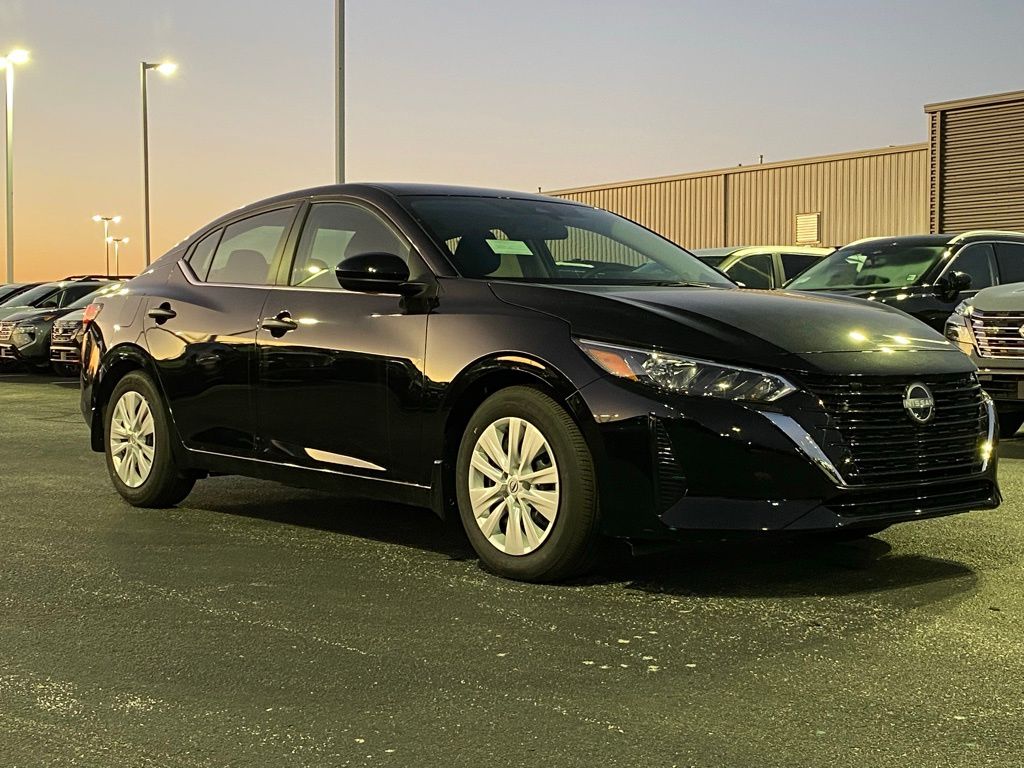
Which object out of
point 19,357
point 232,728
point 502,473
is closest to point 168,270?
point 502,473

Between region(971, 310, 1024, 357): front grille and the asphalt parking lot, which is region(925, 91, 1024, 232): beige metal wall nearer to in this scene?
region(971, 310, 1024, 357): front grille

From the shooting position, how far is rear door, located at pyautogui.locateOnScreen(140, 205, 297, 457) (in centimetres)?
712

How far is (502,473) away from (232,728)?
210cm

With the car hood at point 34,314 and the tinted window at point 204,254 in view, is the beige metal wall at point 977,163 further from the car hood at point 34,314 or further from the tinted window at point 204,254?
the tinted window at point 204,254

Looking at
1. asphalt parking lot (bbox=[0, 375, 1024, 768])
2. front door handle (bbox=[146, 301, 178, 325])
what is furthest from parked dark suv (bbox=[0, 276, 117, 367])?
asphalt parking lot (bbox=[0, 375, 1024, 768])

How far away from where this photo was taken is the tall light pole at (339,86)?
23.7m

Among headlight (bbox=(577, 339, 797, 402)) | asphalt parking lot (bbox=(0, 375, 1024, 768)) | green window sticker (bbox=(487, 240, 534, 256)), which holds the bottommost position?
asphalt parking lot (bbox=(0, 375, 1024, 768))

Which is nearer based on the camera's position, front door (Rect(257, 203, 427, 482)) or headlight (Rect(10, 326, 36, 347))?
front door (Rect(257, 203, 427, 482))

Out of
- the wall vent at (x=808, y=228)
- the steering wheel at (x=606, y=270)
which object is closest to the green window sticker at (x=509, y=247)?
the steering wheel at (x=606, y=270)

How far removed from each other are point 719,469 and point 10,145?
44458 mm

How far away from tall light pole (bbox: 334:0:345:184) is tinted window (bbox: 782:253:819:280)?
8.46 metres

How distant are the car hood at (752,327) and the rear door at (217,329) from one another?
1673mm

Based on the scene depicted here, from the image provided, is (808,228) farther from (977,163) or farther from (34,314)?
(34,314)

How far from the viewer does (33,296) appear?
2769cm
